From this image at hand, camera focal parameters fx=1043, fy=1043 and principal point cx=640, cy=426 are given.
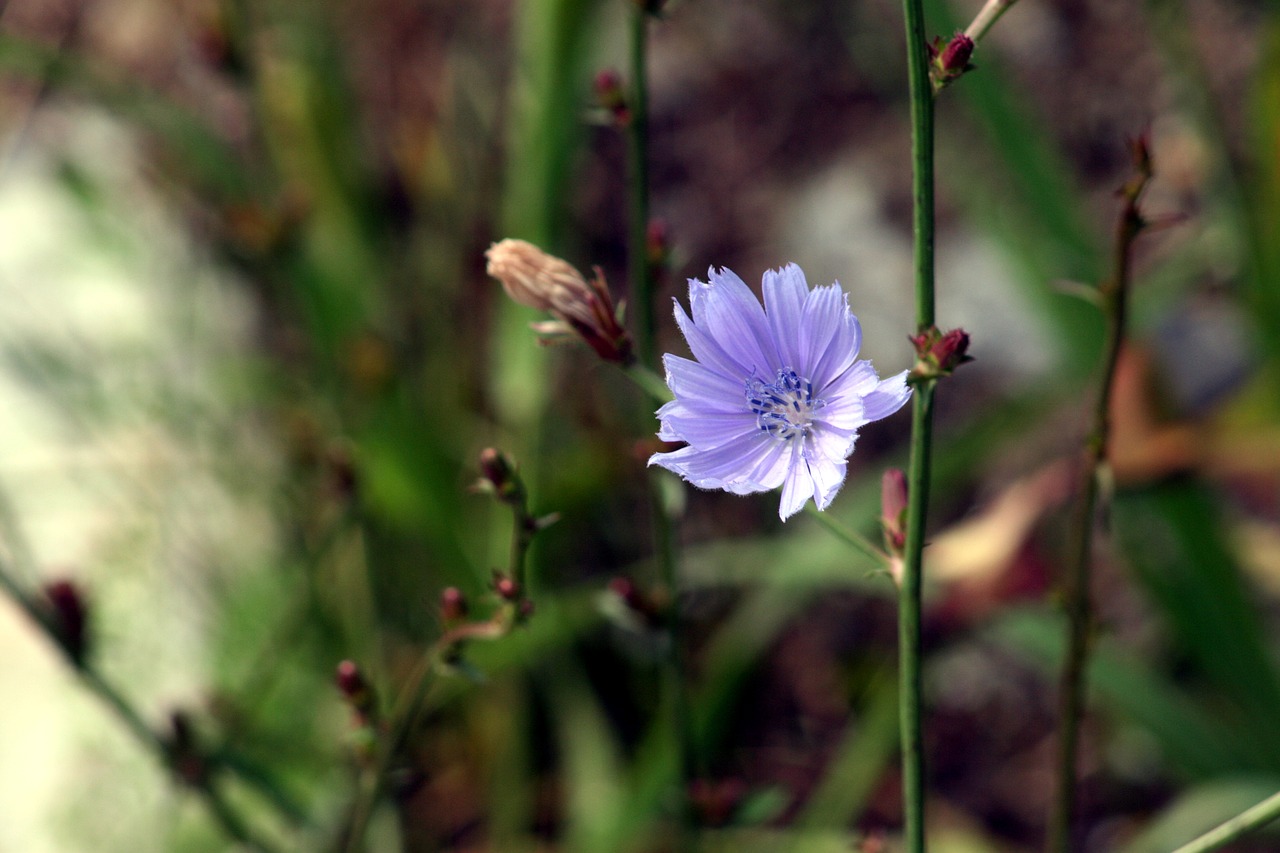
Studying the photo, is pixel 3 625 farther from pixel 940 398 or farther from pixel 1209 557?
pixel 1209 557

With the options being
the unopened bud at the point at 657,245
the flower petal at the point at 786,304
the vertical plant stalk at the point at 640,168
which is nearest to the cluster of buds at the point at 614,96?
the vertical plant stalk at the point at 640,168

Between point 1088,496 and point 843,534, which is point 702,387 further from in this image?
point 1088,496

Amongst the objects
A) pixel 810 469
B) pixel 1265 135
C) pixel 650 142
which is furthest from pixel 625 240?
pixel 810 469

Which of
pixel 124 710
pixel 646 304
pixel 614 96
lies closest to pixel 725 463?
pixel 646 304

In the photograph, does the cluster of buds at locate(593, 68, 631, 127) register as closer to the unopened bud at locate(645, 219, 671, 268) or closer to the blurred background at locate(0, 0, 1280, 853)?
the unopened bud at locate(645, 219, 671, 268)

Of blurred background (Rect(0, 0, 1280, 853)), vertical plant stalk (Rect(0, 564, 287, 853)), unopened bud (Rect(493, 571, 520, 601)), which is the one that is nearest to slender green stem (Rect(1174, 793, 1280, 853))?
unopened bud (Rect(493, 571, 520, 601))

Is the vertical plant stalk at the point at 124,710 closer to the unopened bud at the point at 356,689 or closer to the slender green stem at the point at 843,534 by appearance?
the unopened bud at the point at 356,689
